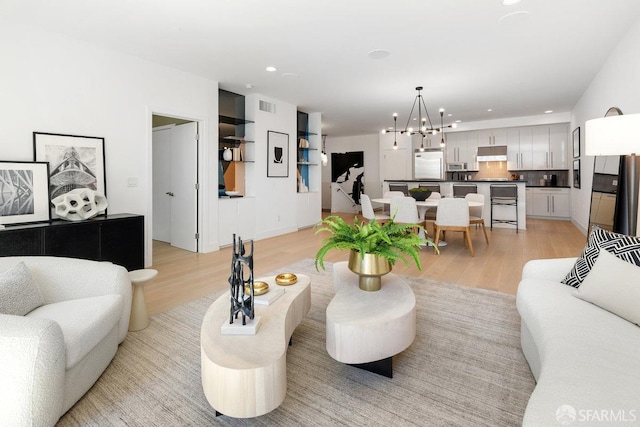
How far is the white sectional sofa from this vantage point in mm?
922

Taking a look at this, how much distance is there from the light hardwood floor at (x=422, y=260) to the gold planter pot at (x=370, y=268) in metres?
1.79

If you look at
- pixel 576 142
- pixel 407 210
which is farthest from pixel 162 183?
pixel 576 142

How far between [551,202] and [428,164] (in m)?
3.23

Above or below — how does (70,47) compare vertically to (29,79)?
above

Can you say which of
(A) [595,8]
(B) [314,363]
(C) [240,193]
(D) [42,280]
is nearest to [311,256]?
(C) [240,193]

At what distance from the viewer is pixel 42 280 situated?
189cm

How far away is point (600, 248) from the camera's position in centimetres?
193

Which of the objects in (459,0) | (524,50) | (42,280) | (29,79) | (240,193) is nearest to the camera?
(42,280)

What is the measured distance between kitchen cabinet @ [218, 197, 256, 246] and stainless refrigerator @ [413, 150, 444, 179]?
5884 mm

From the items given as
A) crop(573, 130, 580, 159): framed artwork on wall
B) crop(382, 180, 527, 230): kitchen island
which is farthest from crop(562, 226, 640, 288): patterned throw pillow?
crop(573, 130, 580, 159): framed artwork on wall

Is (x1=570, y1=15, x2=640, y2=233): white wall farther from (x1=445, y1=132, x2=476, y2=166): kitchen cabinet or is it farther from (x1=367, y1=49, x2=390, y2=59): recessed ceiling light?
(x1=445, y1=132, x2=476, y2=166): kitchen cabinet

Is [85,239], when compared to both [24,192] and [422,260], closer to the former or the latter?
[24,192]

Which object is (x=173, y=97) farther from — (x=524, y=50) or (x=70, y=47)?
(x=524, y=50)

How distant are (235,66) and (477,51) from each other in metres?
3.09
